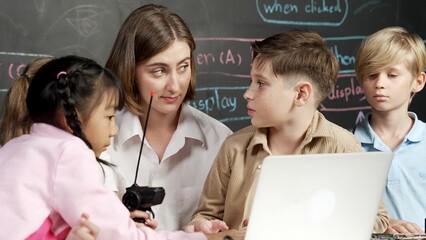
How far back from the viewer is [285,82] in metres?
2.40

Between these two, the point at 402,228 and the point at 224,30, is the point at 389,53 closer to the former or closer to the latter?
the point at 402,228

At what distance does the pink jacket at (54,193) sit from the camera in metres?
1.78

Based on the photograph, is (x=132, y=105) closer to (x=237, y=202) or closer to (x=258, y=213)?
(x=237, y=202)

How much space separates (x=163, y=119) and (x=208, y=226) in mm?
608

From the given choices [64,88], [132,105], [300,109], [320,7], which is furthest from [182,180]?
[320,7]

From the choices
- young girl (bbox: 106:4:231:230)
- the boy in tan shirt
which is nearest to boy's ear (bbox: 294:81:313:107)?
the boy in tan shirt

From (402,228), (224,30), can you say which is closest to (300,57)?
(402,228)

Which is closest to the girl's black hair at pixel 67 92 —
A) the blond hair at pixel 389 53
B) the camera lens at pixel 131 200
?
the camera lens at pixel 131 200

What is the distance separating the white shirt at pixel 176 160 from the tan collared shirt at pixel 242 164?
0.24m

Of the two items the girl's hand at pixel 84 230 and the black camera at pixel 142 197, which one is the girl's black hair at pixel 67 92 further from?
the girl's hand at pixel 84 230

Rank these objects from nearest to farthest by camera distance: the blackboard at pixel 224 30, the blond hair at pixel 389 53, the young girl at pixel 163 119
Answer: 1. the young girl at pixel 163 119
2. the blond hair at pixel 389 53
3. the blackboard at pixel 224 30

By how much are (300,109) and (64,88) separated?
78 centimetres

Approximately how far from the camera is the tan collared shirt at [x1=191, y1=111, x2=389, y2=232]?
7.80 ft

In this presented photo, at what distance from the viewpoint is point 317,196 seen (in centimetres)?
175
